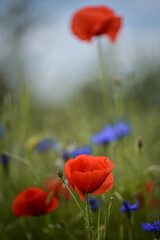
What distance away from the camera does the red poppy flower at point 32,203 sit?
71 cm

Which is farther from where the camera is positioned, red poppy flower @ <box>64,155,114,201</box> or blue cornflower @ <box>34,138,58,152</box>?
blue cornflower @ <box>34,138,58,152</box>

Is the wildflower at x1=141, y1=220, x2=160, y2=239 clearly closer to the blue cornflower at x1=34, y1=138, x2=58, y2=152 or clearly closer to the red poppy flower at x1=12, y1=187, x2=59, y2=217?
the red poppy flower at x1=12, y1=187, x2=59, y2=217

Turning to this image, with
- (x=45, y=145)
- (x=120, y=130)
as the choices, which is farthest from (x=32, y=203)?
(x=45, y=145)

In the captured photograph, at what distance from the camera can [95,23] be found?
106 centimetres

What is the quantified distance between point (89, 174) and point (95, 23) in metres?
0.69

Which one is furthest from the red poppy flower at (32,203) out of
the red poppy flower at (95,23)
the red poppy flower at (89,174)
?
Result: the red poppy flower at (95,23)

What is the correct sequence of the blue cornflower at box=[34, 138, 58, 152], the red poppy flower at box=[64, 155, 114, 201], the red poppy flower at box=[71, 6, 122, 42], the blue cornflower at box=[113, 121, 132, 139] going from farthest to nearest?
1. the blue cornflower at box=[34, 138, 58, 152]
2. the blue cornflower at box=[113, 121, 132, 139]
3. the red poppy flower at box=[71, 6, 122, 42]
4. the red poppy flower at box=[64, 155, 114, 201]

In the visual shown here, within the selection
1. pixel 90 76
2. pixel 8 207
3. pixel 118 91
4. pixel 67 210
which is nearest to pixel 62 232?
pixel 67 210

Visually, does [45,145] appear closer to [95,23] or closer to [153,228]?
[95,23]

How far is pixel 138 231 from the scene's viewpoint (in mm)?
921

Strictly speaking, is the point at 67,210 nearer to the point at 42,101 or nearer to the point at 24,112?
the point at 24,112

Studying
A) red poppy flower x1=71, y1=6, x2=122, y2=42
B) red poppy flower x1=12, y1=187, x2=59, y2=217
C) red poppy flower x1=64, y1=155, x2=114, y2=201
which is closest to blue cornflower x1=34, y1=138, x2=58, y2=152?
red poppy flower x1=71, y1=6, x2=122, y2=42

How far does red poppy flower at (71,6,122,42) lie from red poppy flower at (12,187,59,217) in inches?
24.8

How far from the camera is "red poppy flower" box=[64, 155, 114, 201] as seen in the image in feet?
1.71
